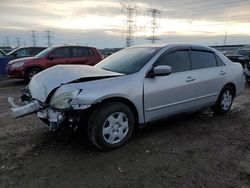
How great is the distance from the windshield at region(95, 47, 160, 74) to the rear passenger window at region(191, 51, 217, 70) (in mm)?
909

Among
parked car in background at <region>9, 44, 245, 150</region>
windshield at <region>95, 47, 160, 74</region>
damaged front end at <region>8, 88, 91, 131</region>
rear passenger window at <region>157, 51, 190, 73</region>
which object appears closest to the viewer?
damaged front end at <region>8, 88, 91, 131</region>

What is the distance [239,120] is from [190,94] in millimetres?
1554

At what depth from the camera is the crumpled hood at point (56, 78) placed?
3725mm

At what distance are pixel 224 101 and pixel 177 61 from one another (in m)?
1.89

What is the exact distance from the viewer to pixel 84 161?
11.6ft

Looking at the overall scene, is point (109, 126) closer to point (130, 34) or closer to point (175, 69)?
point (175, 69)

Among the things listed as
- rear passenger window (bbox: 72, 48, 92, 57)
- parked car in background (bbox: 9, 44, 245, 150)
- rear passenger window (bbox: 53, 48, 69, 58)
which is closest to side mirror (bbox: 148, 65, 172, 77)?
parked car in background (bbox: 9, 44, 245, 150)

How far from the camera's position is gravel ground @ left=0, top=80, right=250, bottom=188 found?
3076 millimetres

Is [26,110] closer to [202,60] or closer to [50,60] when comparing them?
[202,60]

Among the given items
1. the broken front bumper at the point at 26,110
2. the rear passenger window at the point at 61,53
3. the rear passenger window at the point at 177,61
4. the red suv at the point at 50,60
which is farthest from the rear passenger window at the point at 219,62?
the rear passenger window at the point at 61,53

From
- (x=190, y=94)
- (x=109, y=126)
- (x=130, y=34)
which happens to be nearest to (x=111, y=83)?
(x=109, y=126)

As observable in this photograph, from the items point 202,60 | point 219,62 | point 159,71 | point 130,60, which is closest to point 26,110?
point 130,60

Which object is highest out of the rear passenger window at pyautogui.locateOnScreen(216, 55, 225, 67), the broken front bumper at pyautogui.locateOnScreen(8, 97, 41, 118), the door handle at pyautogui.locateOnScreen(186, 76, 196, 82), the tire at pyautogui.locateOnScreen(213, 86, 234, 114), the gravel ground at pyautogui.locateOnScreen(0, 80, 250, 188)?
the rear passenger window at pyautogui.locateOnScreen(216, 55, 225, 67)

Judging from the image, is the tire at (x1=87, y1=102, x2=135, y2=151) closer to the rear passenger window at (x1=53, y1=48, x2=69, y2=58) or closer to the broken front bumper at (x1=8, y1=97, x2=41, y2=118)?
the broken front bumper at (x1=8, y1=97, x2=41, y2=118)
